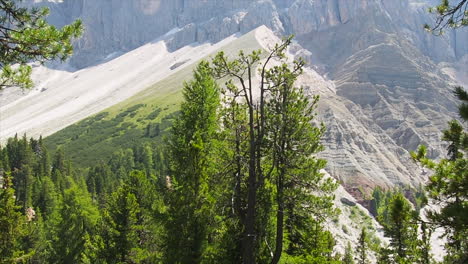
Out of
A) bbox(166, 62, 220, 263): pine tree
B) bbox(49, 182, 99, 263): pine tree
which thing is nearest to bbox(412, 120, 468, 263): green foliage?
bbox(166, 62, 220, 263): pine tree

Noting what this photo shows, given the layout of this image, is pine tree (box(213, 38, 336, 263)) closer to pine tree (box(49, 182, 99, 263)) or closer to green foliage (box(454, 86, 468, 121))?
green foliage (box(454, 86, 468, 121))

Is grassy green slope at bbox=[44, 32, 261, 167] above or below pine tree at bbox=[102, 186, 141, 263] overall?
above

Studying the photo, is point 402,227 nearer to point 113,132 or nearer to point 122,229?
point 122,229

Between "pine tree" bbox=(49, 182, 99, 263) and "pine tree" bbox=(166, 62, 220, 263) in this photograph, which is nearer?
"pine tree" bbox=(166, 62, 220, 263)

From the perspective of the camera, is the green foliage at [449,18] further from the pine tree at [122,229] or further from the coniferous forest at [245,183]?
the pine tree at [122,229]

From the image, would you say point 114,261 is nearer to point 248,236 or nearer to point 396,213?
point 248,236

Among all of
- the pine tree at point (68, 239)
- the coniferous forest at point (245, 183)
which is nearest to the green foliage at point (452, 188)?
the coniferous forest at point (245, 183)

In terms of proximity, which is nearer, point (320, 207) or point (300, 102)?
point (320, 207)

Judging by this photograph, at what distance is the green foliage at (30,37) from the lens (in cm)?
1016

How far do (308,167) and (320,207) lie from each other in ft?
5.95

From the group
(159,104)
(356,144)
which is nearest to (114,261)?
(356,144)

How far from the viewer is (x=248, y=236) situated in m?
12.6

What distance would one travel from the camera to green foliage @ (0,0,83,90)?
1016 cm

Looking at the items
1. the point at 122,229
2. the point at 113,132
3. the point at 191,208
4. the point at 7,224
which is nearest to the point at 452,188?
the point at 191,208
